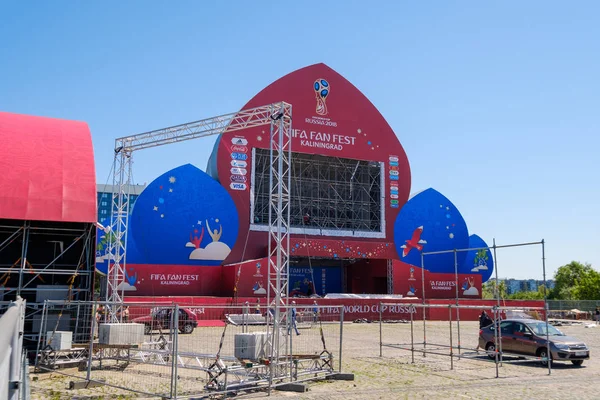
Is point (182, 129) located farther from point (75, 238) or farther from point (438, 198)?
point (438, 198)

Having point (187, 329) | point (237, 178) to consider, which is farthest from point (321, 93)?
point (187, 329)

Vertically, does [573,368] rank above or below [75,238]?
below

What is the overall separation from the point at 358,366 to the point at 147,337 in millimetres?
8048

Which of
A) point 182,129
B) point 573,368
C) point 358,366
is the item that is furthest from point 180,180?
point 573,368

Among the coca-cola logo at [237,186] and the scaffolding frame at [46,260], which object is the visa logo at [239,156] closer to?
the coca-cola logo at [237,186]

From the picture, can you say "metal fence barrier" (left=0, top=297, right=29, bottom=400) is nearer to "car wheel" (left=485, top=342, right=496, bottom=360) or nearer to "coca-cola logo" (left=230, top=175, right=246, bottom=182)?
"car wheel" (left=485, top=342, right=496, bottom=360)

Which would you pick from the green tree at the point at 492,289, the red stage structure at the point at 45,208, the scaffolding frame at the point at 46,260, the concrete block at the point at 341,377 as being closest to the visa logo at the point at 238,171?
the red stage structure at the point at 45,208

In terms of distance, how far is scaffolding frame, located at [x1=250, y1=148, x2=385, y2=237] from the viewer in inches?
1677

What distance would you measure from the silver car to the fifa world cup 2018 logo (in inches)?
1061

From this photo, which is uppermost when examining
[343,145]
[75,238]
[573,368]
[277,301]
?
[343,145]

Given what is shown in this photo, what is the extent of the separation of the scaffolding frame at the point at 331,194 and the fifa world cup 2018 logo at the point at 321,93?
382cm

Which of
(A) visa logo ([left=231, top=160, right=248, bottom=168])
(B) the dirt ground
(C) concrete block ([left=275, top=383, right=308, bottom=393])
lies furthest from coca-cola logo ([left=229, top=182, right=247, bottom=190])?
(C) concrete block ([left=275, top=383, right=308, bottom=393])

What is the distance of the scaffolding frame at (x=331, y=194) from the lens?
42594mm

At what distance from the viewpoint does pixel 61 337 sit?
14719 mm
